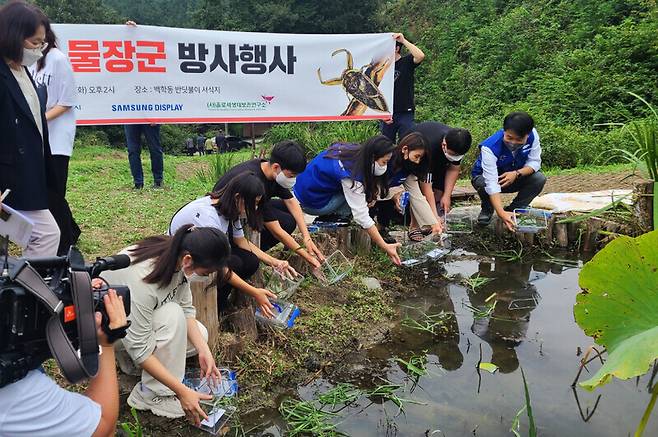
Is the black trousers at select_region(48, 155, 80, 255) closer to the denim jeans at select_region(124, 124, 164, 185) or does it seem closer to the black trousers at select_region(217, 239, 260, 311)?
the black trousers at select_region(217, 239, 260, 311)

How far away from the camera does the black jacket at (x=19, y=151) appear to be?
2.59 m

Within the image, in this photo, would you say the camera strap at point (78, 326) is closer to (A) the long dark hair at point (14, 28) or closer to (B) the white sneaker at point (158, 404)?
(B) the white sneaker at point (158, 404)

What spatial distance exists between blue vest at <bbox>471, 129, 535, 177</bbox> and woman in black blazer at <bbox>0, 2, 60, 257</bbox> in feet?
12.2

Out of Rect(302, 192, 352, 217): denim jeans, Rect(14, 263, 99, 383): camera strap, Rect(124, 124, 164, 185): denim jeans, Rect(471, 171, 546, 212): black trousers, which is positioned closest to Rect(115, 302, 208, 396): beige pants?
Rect(14, 263, 99, 383): camera strap

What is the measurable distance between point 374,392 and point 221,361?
2.79 ft

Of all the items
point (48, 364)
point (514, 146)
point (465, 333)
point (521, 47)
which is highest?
point (521, 47)

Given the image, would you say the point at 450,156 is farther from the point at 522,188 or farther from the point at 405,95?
the point at 405,95

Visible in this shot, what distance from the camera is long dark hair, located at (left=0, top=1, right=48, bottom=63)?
2557 mm

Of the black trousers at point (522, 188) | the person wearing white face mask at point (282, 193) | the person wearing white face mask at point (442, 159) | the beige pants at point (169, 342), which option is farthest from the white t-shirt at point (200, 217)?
the black trousers at point (522, 188)

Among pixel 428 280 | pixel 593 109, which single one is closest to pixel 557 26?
pixel 593 109

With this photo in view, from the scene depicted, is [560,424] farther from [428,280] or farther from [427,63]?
[427,63]

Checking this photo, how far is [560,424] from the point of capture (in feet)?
8.65

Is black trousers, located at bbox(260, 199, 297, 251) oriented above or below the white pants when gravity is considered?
below

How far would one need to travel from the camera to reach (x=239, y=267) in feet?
10.7
